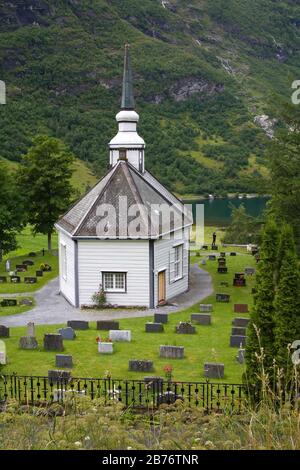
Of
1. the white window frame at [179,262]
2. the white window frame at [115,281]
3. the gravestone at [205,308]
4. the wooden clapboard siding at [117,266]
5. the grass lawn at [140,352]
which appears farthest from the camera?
the white window frame at [179,262]

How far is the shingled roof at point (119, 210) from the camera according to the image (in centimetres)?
3169

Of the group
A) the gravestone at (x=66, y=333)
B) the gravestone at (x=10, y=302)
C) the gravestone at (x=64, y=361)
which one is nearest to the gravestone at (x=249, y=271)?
A: the gravestone at (x=10, y=302)

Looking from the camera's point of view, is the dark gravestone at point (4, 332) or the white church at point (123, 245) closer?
the dark gravestone at point (4, 332)

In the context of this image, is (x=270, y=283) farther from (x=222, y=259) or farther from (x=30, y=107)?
(x=30, y=107)

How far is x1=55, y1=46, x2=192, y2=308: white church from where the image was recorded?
31.6 meters

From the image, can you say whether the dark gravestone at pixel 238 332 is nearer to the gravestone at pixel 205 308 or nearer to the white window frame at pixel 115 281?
the gravestone at pixel 205 308

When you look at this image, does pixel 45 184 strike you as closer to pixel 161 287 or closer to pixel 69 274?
pixel 69 274

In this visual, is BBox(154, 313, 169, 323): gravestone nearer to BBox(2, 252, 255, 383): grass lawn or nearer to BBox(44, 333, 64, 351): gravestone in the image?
BBox(2, 252, 255, 383): grass lawn

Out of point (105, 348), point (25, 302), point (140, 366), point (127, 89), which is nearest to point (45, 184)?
point (127, 89)

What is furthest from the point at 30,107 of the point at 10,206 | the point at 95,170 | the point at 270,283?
the point at 270,283

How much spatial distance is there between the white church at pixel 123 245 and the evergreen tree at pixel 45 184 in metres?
14.5

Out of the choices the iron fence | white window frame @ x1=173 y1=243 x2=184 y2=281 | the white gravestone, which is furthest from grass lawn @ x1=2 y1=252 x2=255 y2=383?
white window frame @ x1=173 y1=243 x2=184 y2=281
